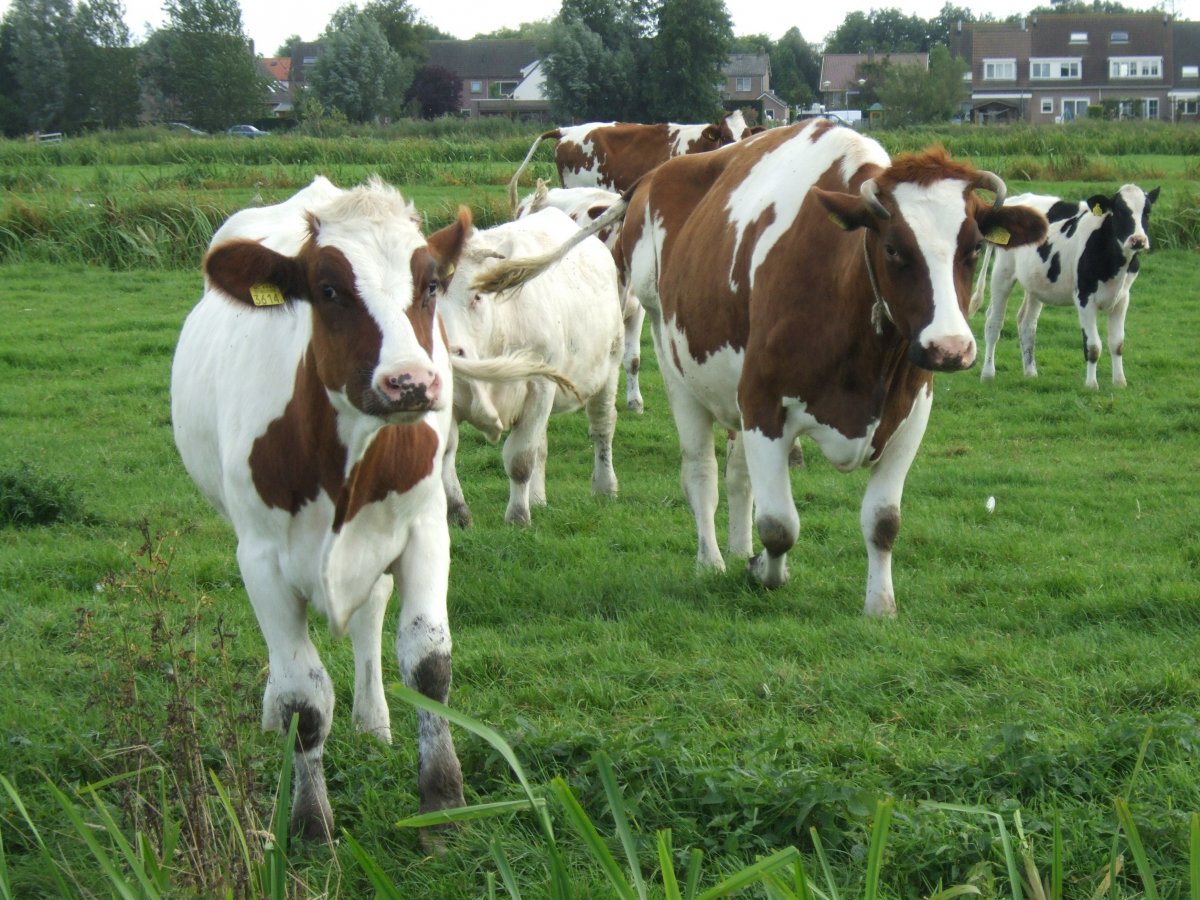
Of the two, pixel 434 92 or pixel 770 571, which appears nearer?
pixel 770 571

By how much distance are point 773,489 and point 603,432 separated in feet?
10.6

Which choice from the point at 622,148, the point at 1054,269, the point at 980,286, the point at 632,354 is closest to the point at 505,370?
the point at 632,354

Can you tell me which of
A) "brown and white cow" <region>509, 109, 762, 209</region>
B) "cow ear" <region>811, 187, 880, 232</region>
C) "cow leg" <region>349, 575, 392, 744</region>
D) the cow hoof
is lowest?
the cow hoof

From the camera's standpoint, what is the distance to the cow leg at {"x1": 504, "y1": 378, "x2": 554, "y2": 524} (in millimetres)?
8516

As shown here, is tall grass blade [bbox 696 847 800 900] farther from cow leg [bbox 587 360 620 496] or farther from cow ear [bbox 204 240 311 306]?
cow leg [bbox 587 360 620 496]

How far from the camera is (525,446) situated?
335 inches

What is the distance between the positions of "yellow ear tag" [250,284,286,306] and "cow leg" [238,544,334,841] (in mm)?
816

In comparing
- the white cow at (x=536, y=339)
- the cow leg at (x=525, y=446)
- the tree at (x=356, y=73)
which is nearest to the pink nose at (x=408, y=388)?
the white cow at (x=536, y=339)

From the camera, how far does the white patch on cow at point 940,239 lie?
5.39 m

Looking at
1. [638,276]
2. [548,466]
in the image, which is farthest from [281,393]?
[548,466]

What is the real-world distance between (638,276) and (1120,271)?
700 centimetres

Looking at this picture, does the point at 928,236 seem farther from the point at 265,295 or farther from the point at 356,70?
the point at 356,70

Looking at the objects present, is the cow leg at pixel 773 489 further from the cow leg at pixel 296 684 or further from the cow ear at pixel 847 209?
the cow leg at pixel 296 684

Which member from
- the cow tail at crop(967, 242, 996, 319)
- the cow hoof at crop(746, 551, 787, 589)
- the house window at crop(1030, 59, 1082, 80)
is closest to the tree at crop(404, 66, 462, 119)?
the house window at crop(1030, 59, 1082, 80)
